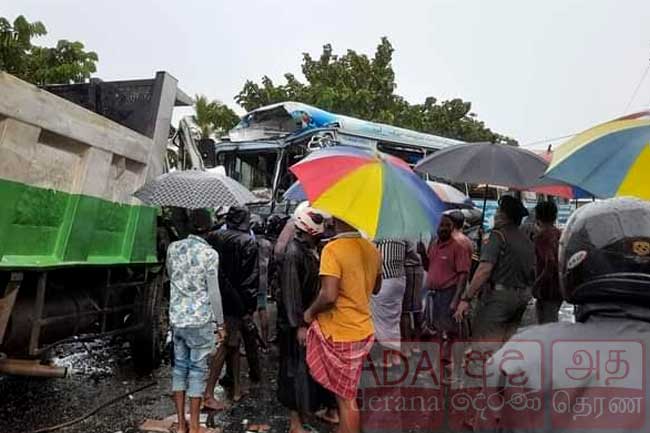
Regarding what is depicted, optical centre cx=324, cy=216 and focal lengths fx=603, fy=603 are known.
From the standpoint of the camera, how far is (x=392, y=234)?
3.45 metres

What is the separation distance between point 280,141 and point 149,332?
393 cm

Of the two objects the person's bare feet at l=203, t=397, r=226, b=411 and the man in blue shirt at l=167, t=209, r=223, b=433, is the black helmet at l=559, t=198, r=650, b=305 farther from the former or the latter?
the person's bare feet at l=203, t=397, r=226, b=411

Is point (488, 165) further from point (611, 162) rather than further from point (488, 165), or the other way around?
point (611, 162)

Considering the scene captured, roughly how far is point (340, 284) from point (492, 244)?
1.56 m

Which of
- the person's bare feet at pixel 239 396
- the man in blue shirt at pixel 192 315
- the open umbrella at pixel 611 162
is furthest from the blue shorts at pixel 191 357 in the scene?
the open umbrella at pixel 611 162

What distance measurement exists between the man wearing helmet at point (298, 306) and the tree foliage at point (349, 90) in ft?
59.0

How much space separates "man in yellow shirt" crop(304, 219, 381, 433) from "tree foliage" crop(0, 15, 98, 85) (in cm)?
1335

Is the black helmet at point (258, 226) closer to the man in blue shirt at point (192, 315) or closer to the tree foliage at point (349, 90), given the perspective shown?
the man in blue shirt at point (192, 315)

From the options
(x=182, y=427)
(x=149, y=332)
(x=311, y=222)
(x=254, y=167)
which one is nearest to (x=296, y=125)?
(x=254, y=167)

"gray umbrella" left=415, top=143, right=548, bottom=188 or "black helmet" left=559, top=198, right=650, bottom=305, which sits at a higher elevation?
"gray umbrella" left=415, top=143, right=548, bottom=188

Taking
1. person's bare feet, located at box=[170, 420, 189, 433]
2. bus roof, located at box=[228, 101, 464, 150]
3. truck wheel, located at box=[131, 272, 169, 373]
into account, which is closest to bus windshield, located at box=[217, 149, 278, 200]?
bus roof, located at box=[228, 101, 464, 150]

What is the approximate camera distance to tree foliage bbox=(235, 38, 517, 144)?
76.3 ft

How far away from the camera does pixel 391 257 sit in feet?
18.9

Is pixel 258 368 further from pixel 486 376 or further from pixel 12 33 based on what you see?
pixel 12 33
